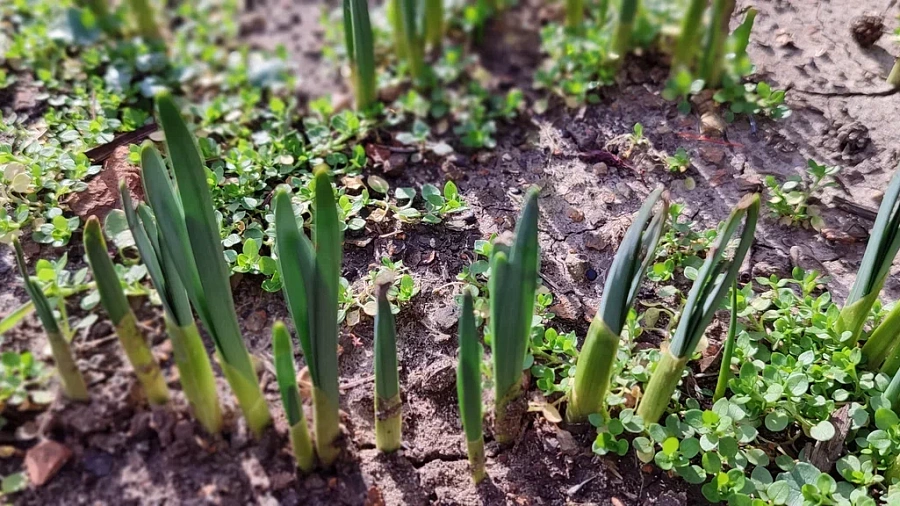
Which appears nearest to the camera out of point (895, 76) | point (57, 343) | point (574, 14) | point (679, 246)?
point (57, 343)

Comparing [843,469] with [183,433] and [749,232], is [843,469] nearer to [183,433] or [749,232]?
[749,232]

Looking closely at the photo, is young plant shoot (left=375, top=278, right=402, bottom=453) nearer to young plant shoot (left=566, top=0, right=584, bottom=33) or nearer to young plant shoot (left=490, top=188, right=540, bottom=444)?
young plant shoot (left=490, top=188, right=540, bottom=444)

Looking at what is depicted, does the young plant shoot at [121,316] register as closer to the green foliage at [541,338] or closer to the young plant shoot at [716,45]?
the green foliage at [541,338]

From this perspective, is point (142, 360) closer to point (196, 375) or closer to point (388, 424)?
point (196, 375)

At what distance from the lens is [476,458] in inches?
53.6

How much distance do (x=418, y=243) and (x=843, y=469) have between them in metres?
1.04

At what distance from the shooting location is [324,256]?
3.80 ft

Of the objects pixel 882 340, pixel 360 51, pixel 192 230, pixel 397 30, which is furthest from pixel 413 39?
pixel 882 340

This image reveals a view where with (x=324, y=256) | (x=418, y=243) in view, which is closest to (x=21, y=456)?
(x=324, y=256)

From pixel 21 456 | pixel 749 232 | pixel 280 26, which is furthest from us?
Answer: pixel 280 26

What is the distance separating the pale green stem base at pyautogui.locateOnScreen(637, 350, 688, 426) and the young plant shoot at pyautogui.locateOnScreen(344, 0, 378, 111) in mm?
1134

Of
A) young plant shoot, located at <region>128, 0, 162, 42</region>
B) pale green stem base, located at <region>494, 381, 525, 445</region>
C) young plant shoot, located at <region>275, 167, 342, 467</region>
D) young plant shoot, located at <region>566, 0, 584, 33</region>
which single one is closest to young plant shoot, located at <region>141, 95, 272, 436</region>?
young plant shoot, located at <region>275, 167, 342, 467</region>

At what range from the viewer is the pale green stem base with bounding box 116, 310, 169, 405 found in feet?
4.12

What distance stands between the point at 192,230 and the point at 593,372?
77cm
